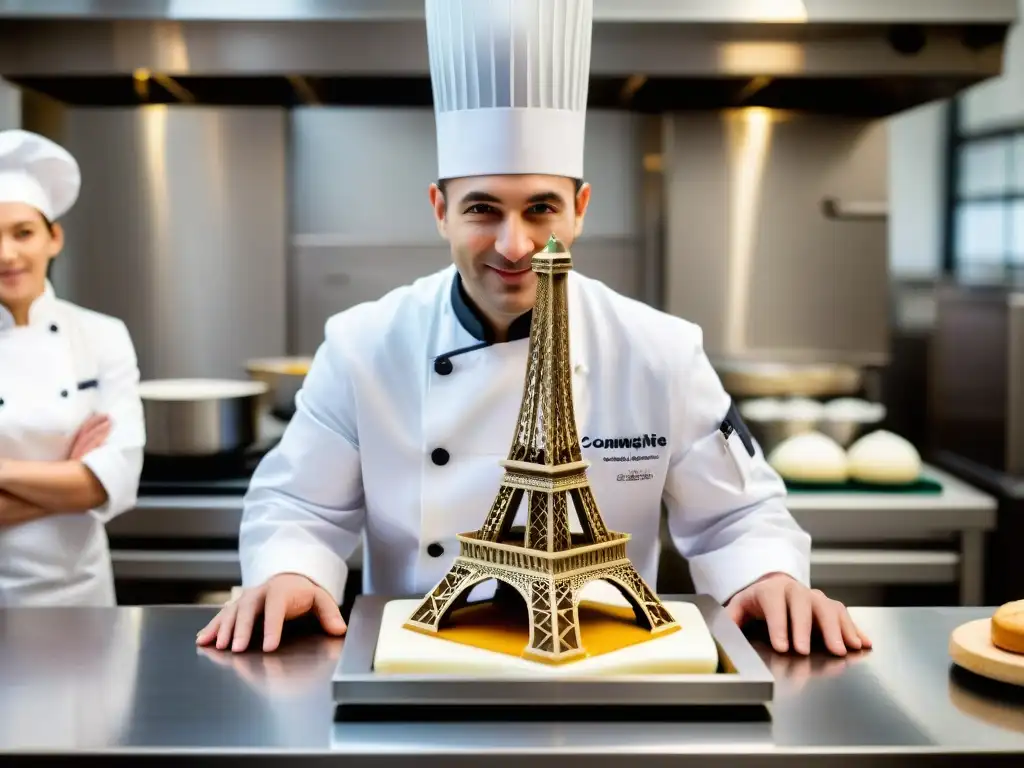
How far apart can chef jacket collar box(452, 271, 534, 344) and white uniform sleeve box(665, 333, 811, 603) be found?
0.27m

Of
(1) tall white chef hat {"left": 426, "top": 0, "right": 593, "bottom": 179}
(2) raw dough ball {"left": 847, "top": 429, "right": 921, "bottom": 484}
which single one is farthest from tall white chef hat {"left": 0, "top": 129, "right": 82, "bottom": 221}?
(2) raw dough ball {"left": 847, "top": 429, "right": 921, "bottom": 484}

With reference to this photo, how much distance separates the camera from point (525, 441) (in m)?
1.28

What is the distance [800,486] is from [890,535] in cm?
24

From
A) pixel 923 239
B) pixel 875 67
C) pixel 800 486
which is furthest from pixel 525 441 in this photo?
pixel 923 239

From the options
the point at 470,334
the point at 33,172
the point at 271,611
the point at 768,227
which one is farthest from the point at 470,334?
the point at 768,227

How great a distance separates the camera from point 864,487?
2912 millimetres

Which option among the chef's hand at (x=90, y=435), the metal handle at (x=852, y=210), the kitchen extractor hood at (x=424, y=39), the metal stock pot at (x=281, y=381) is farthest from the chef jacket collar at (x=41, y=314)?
the metal handle at (x=852, y=210)

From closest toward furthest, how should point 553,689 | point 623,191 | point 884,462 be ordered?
1. point 553,689
2. point 884,462
3. point 623,191

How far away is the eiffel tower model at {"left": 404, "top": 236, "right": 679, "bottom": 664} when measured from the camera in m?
1.21

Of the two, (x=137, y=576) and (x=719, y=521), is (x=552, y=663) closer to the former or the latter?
(x=719, y=521)

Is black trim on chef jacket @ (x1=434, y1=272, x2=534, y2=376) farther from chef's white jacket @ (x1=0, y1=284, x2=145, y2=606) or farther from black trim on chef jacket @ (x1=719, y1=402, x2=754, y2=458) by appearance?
chef's white jacket @ (x1=0, y1=284, x2=145, y2=606)

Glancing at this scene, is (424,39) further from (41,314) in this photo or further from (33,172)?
(41,314)

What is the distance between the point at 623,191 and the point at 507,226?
236cm

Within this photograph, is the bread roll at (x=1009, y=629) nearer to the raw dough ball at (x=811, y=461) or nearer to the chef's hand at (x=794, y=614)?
the chef's hand at (x=794, y=614)
